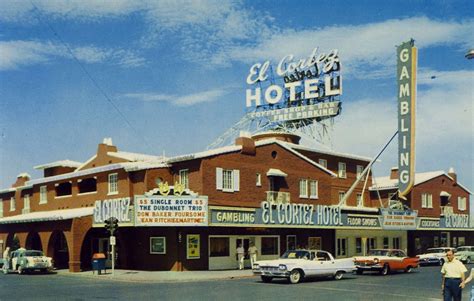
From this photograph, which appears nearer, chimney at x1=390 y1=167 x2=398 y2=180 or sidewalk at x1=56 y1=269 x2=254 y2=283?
sidewalk at x1=56 y1=269 x2=254 y2=283

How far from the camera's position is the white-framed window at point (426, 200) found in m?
57.0

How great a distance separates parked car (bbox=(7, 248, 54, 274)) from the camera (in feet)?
120

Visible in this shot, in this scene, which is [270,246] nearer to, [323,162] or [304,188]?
[304,188]

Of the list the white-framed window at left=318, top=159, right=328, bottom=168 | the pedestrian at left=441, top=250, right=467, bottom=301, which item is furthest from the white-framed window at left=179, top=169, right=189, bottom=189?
the pedestrian at left=441, top=250, right=467, bottom=301

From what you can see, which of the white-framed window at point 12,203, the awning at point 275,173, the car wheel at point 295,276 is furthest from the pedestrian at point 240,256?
the white-framed window at point 12,203

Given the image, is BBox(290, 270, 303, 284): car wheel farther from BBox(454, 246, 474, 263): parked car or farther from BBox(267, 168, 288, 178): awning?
BBox(454, 246, 474, 263): parked car

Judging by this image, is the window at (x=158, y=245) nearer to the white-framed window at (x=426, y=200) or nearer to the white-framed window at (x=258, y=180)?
the white-framed window at (x=258, y=180)

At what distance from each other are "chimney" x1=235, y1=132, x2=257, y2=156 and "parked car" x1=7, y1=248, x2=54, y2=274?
45.4ft

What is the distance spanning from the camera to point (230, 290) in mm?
24781

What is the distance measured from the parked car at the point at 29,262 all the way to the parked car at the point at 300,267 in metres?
14.5

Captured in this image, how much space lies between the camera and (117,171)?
138ft

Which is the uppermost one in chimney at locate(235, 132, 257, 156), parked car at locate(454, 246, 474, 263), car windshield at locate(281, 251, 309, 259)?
chimney at locate(235, 132, 257, 156)

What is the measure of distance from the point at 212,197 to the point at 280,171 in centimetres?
694

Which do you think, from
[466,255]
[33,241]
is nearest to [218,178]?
[33,241]
